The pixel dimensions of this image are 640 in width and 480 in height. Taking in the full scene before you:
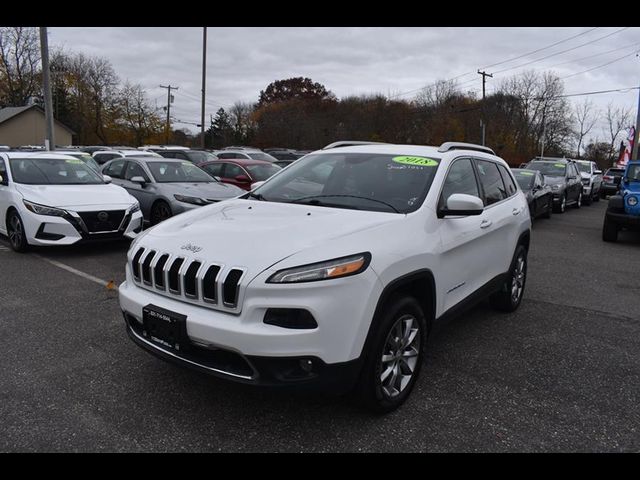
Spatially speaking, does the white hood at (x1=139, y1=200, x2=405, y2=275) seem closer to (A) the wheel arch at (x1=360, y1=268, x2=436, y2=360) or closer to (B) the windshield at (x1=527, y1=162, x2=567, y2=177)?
(A) the wheel arch at (x1=360, y1=268, x2=436, y2=360)

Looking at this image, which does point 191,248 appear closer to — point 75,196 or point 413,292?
point 413,292

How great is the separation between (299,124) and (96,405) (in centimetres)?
5490

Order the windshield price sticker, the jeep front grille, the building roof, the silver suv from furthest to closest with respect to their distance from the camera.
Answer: the building roof
the silver suv
the windshield price sticker
the jeep front grille

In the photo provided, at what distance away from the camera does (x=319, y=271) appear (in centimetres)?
265

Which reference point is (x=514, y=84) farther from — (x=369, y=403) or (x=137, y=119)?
(x=369, y=403)

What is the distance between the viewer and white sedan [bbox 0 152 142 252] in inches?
291

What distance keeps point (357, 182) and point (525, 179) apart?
34.7 feet

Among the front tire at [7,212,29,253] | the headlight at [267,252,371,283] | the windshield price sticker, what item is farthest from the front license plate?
the front tire at [7,212,29,253]

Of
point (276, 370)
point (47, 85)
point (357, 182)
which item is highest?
point (47, 85)

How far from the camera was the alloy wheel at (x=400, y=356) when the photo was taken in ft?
10.0

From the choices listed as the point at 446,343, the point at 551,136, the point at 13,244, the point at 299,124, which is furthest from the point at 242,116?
the point at 446,343

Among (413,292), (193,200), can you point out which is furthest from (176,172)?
(413,292)

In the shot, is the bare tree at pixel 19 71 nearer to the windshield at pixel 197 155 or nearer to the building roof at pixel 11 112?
the building roof at pixel 11 112

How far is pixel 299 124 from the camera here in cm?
5622
